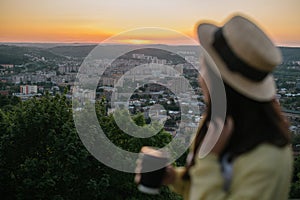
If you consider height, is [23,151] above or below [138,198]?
above

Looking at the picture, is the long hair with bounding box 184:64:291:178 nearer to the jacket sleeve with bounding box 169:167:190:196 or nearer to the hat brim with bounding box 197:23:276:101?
the hat brim with bounding box 197:23:276:101

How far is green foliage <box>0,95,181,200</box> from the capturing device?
28.0ft

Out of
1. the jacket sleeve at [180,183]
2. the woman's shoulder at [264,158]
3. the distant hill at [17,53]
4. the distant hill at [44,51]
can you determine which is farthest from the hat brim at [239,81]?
the distant hill at [17,53]

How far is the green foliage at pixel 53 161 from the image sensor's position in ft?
28.0

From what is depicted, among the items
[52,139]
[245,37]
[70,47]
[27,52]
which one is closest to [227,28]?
[245,37]

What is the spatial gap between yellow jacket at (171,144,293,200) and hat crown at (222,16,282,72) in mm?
199

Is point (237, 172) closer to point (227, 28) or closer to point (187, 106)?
point (227, 28)

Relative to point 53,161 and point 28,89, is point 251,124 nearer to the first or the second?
point 53,161

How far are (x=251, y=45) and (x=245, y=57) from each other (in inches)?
1.3

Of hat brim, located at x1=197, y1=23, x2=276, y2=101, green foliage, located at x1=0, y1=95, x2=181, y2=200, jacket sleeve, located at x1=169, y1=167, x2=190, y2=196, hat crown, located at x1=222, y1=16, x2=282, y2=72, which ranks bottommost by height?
green foliage, located at x1=0, y1=95, x2=181, y2=200

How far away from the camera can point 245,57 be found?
1057 millimetres

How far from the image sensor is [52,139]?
8.78 metres

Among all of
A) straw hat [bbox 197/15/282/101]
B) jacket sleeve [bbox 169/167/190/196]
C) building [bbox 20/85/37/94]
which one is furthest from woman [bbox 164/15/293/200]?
building [bbox 20/85/37/94]

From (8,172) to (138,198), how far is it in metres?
2.71
